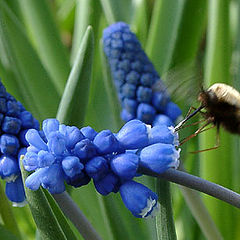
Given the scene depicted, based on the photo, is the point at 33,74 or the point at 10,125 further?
the point at 33,74

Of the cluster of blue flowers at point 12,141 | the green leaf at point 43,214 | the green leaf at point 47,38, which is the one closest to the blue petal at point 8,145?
the cluster of blue flowers at point 12,141

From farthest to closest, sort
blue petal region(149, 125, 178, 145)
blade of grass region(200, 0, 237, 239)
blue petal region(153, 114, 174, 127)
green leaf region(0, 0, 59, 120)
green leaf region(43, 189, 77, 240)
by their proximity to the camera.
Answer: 1. blade of grass region(200, 0, 237, 239)
2. green leaf region(0, 0, 59, 120)
3. blue petal region(153, 114, 174, 127)
4. green leaf region(43, 189, 77, 240)
5. blue petal region(149, 125, 178, 145)

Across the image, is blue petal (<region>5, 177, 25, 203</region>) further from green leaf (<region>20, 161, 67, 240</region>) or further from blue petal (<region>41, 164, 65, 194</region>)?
blue petal (<region>41, 164, 65, 194</region>)

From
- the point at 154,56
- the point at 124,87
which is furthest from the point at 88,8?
the point at 124,87

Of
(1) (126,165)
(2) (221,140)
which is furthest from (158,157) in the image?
(2) (221,140)

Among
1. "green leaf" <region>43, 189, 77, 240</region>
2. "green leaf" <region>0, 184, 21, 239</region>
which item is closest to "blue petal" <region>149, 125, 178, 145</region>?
"green leaf" <region>43, 189, 77, 240</region>

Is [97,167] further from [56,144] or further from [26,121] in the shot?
[26,121]
